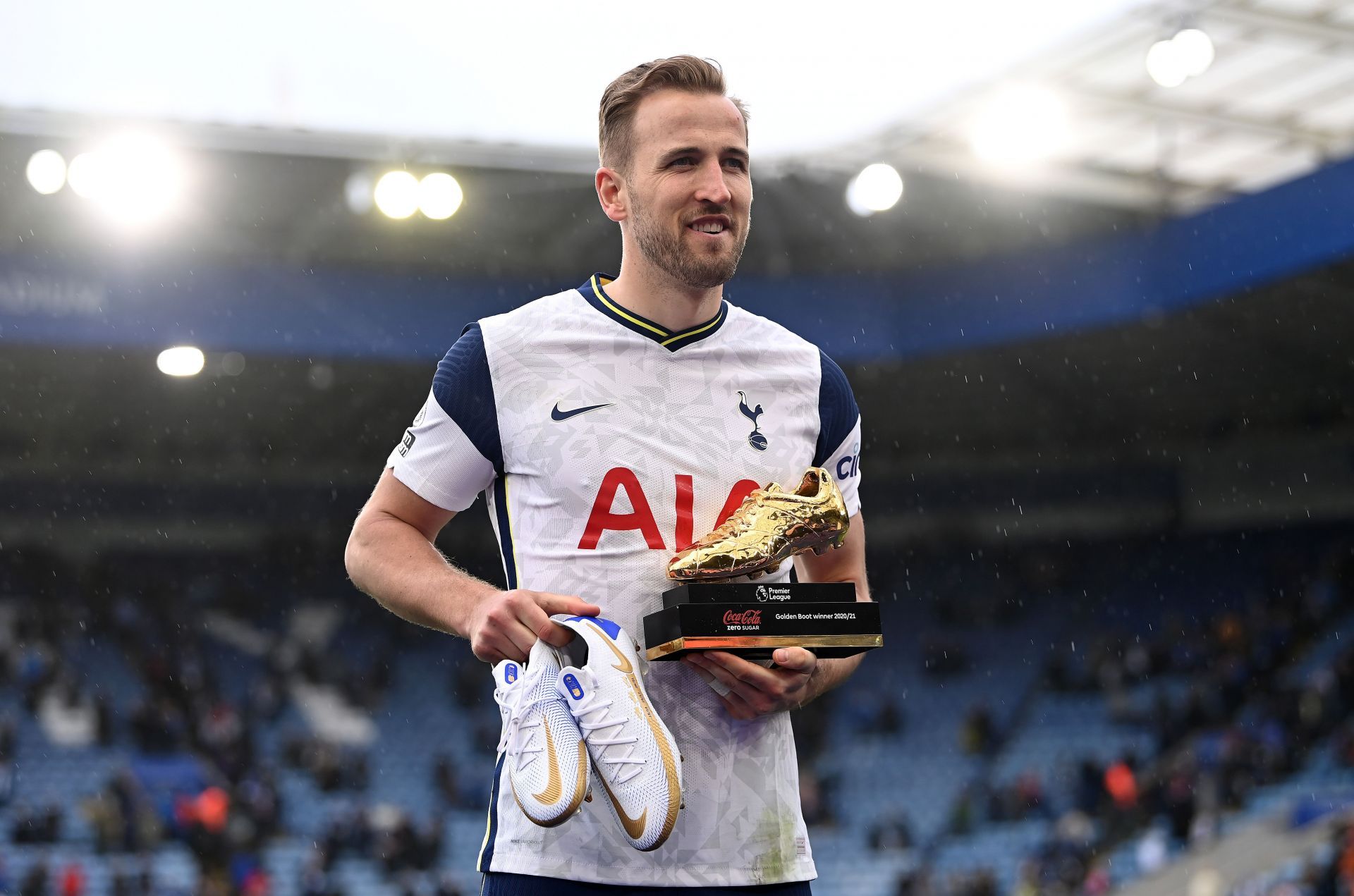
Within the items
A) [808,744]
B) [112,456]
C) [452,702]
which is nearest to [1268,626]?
[808,744]

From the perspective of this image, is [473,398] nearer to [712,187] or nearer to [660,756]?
[712,187]

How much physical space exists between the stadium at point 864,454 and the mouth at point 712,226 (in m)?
7.67

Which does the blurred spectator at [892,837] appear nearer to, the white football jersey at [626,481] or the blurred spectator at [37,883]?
the blurred spectator at [37,883]

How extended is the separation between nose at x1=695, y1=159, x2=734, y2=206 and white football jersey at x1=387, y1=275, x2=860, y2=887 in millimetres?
258

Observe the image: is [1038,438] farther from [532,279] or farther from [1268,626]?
[532,279]

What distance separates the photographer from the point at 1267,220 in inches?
537

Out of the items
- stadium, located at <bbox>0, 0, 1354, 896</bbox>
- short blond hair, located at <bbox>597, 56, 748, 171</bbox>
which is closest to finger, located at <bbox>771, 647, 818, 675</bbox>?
short blond hair, located at <bbox>597, 56, 748, 171</bbox>

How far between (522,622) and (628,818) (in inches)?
12.3

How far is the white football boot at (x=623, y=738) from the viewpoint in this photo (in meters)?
1.99

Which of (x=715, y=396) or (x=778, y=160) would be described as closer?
(x=715, y=396)

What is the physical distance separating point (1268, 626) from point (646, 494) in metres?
18.5

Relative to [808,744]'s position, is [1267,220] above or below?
above

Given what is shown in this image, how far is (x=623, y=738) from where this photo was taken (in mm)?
2008

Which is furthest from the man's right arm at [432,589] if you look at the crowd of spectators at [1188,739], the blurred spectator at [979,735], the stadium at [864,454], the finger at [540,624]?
the blurred spectator at [979,735]
